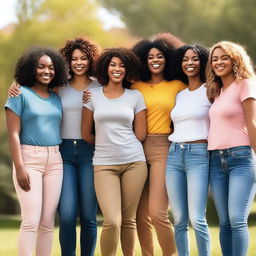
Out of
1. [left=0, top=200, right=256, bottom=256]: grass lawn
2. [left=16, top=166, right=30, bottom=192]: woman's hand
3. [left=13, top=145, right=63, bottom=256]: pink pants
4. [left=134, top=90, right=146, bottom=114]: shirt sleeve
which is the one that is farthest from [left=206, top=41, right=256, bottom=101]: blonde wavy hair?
A: [left=0, top=200, right=256, bottom=256]: grass lawn

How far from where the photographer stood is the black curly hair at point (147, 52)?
8055 millimetres

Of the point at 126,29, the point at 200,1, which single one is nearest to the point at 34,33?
the point at 126,29

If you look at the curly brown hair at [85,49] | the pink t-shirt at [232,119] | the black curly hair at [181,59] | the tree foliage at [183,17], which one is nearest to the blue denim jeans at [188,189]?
the pink t-shirt at [232,119]

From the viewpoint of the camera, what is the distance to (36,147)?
7.43m

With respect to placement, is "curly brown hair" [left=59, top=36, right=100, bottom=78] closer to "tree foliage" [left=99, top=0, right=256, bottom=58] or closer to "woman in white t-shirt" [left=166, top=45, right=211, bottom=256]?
"woman in white t-shirt" [left=166, top=45, right=211, bottom=256]

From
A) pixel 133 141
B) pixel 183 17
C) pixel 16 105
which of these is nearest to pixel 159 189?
pixel 133 141

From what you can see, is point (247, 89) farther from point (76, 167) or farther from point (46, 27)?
point (46, 27)

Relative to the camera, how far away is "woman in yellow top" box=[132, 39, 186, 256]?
7.75 meters

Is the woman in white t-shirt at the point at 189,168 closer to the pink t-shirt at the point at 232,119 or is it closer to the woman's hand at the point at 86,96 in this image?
the pink t-shirt at the point at 232,119

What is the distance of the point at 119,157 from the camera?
24.9 feet

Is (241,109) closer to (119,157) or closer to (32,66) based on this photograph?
(119,157)

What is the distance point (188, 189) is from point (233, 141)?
0.66 meters

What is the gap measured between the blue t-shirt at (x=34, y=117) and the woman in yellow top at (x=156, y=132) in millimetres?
987

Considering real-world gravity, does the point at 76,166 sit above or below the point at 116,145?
below
